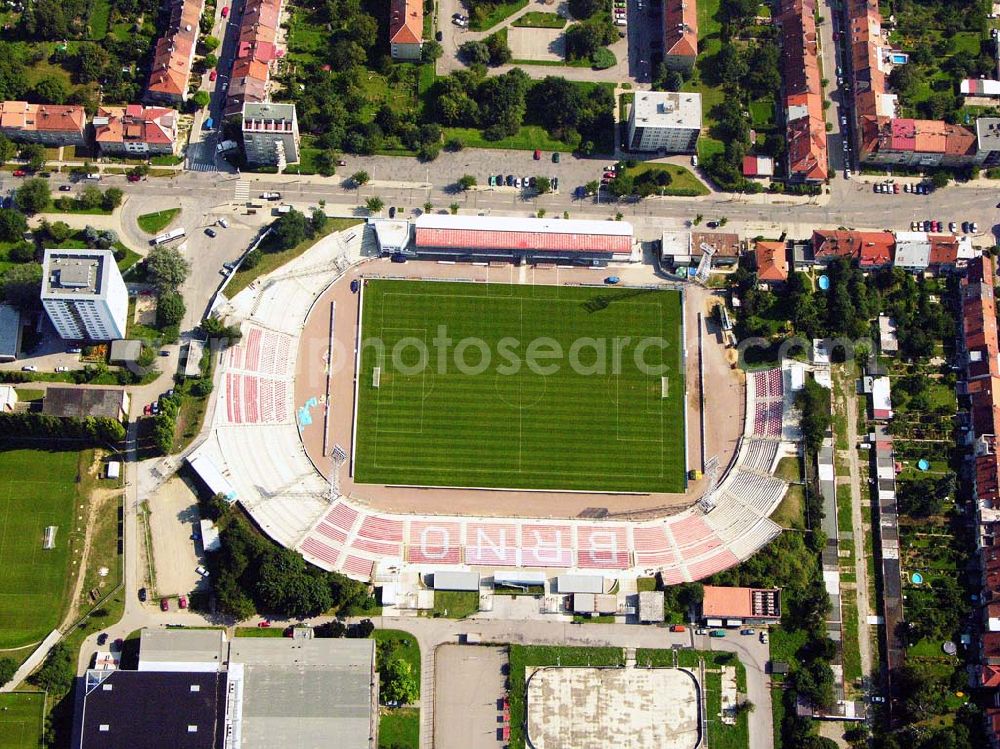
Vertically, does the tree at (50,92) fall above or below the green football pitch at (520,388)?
above

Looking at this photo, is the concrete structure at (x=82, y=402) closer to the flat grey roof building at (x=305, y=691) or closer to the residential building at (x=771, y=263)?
the flat grey roof building at (x=305, y=691)

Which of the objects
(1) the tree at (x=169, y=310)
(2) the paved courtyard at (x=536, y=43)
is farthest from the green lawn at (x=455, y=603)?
(2) the paved courtyard at (x=536, y=43)

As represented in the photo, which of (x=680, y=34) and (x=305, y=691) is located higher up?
(x=680, y=34)

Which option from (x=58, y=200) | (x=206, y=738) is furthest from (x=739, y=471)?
(x=58, y=200)

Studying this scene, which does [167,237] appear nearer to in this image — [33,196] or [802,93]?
[33,196]

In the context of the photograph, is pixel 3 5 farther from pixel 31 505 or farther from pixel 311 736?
pixel 311 736

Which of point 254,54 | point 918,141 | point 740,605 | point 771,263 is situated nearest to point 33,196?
point 254,54

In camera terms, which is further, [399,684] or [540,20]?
[540,20]
